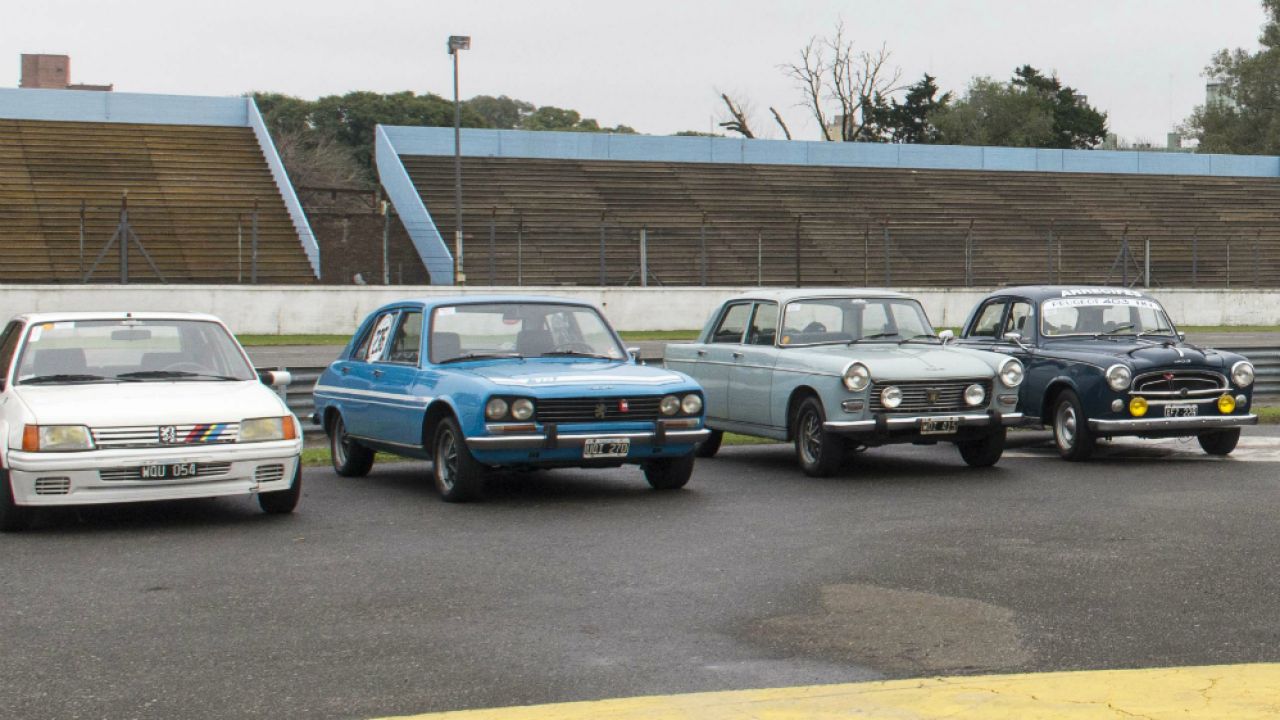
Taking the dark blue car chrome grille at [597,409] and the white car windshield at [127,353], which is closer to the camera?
the white car windshield at [127,353]

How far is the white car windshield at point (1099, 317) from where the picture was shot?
48.4ft

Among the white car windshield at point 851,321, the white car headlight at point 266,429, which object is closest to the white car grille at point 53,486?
the white car headlight at point 266,429

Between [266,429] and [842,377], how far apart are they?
4.54 meters

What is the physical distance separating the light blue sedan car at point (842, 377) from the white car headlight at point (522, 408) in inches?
107

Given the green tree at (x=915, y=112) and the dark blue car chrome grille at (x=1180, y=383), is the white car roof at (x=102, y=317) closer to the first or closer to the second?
the dark blue car chrome grille at (x=1180, y=383)

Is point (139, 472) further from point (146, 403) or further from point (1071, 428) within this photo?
point (1071, 428)

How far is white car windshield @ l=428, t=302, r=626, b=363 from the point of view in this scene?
1184cm

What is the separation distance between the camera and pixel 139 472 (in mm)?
9633

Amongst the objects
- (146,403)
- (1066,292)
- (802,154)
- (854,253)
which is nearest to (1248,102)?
(802,154)

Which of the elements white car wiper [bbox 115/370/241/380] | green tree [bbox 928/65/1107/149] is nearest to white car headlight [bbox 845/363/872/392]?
white car wiper [bbox 115/370/241/380]

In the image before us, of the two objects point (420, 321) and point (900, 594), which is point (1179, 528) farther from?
point (420, 321)

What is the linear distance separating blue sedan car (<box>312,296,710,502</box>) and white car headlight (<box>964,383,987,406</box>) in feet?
8.13

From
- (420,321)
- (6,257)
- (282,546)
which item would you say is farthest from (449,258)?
(282,546)

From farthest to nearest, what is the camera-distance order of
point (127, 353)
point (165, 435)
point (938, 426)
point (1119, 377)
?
point (1119, 377) → point (938, 426) → point (127, 353) → point (165, 435)
